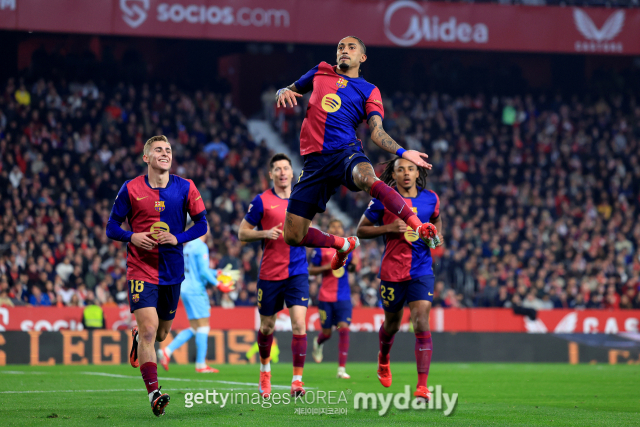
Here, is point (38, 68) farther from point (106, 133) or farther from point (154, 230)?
point (154, 230)

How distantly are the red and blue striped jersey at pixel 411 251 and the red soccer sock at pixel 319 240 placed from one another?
1456mm

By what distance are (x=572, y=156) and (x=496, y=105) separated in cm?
379

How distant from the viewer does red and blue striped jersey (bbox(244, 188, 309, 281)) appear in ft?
31.8

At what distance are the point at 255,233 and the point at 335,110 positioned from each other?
2.38 m

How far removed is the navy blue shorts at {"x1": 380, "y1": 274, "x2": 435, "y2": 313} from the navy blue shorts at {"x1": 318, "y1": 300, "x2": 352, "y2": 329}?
4.64 meters

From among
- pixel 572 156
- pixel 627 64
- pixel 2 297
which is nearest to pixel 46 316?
pixel 2 297

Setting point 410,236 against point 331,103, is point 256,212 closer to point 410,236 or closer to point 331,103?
point 410,236

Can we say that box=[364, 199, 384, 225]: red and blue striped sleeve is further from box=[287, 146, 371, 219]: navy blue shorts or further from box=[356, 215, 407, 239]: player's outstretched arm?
box=[287, 146, 371, 219]: navy blue shorts

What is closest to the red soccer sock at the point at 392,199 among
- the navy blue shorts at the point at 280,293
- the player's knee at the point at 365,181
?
the player's knee at the point at 365,181

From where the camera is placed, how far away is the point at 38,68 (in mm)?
27828

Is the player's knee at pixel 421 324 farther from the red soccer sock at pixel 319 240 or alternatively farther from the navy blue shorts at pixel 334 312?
the navy blue shorts at pixel 334 312

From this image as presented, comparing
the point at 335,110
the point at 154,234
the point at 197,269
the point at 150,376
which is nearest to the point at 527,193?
the point at 197,269

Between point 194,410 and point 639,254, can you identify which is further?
point 639,254

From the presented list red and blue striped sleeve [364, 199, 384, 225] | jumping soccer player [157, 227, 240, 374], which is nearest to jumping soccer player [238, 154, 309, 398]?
red and blue striped sleeve [364, 199, 384, 225]
